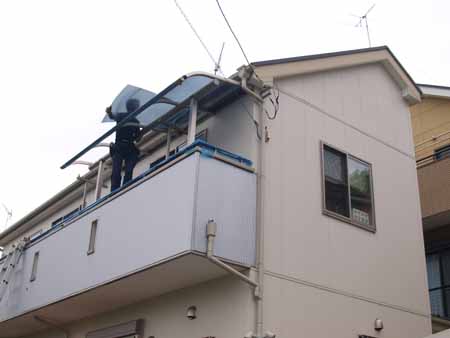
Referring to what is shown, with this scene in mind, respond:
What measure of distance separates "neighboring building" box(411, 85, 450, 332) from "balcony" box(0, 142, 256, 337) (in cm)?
534

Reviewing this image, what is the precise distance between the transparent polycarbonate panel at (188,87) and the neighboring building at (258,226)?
33 mm

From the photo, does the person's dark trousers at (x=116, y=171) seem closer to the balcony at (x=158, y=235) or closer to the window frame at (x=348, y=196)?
the balcony at (x=158, y=235)

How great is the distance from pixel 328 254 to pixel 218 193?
233cm

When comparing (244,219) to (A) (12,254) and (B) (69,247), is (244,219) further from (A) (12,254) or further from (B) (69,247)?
(A) (12,254)

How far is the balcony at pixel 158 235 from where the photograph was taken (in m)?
8.02

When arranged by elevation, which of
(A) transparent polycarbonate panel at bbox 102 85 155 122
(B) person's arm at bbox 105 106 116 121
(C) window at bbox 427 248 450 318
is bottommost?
(C) window at bbox 427 248 450 318

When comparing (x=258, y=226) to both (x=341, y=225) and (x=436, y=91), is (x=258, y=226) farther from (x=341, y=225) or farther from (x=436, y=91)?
(x=436, y=91)

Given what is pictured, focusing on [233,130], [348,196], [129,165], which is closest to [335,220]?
[348,196]

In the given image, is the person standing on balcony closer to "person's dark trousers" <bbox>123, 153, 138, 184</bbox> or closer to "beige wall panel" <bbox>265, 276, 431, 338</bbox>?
"person's dark trousers" <bbox>123, 153, 138, 184</bbox>

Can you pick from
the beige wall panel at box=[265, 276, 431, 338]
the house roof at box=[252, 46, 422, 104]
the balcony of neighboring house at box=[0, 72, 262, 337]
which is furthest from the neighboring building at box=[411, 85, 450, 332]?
the balcony of neighboring house at box=[0, 72, 262, 337]

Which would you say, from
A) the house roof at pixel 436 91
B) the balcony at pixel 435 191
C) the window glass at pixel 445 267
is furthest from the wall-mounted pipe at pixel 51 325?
the house roof at pixel 436 91

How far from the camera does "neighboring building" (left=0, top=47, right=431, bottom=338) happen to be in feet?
27.1

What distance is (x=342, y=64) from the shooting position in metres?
11.0

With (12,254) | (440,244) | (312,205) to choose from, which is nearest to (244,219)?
(312,205)
